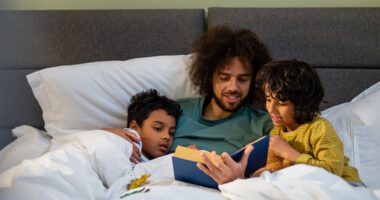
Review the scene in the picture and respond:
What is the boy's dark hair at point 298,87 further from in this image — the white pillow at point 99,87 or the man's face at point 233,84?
the white pillow at point 99,87

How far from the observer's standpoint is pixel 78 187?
4.27ft

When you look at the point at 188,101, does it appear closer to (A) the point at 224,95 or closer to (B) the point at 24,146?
(A) the point at 224,95

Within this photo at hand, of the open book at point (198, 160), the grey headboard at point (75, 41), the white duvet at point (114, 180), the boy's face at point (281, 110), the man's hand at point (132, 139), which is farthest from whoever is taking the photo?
the grey headboard at point (75, 41)

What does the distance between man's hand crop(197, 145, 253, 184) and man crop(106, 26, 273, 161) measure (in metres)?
0.34

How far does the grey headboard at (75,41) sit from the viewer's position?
1952mm

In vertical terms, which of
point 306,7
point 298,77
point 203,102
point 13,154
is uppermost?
point 306,7

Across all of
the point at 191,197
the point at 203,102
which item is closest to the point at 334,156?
the point at 191,197

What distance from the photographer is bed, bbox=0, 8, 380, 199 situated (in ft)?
5.85

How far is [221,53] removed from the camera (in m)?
1.78

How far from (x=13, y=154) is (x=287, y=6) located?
122cm

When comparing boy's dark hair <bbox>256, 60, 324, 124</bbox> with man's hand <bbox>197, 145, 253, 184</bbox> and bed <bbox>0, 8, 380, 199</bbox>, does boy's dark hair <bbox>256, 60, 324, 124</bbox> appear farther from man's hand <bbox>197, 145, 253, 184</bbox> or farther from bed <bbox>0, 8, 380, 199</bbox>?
bed <bbox>0, 8, 380, 199</bbox>

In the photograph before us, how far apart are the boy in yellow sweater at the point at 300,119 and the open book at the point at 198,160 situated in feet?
0.25

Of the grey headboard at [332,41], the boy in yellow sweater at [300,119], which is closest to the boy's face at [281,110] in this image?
the boy in yellow sweater at [300,119]

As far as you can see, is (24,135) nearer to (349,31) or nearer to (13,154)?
(13,154)
